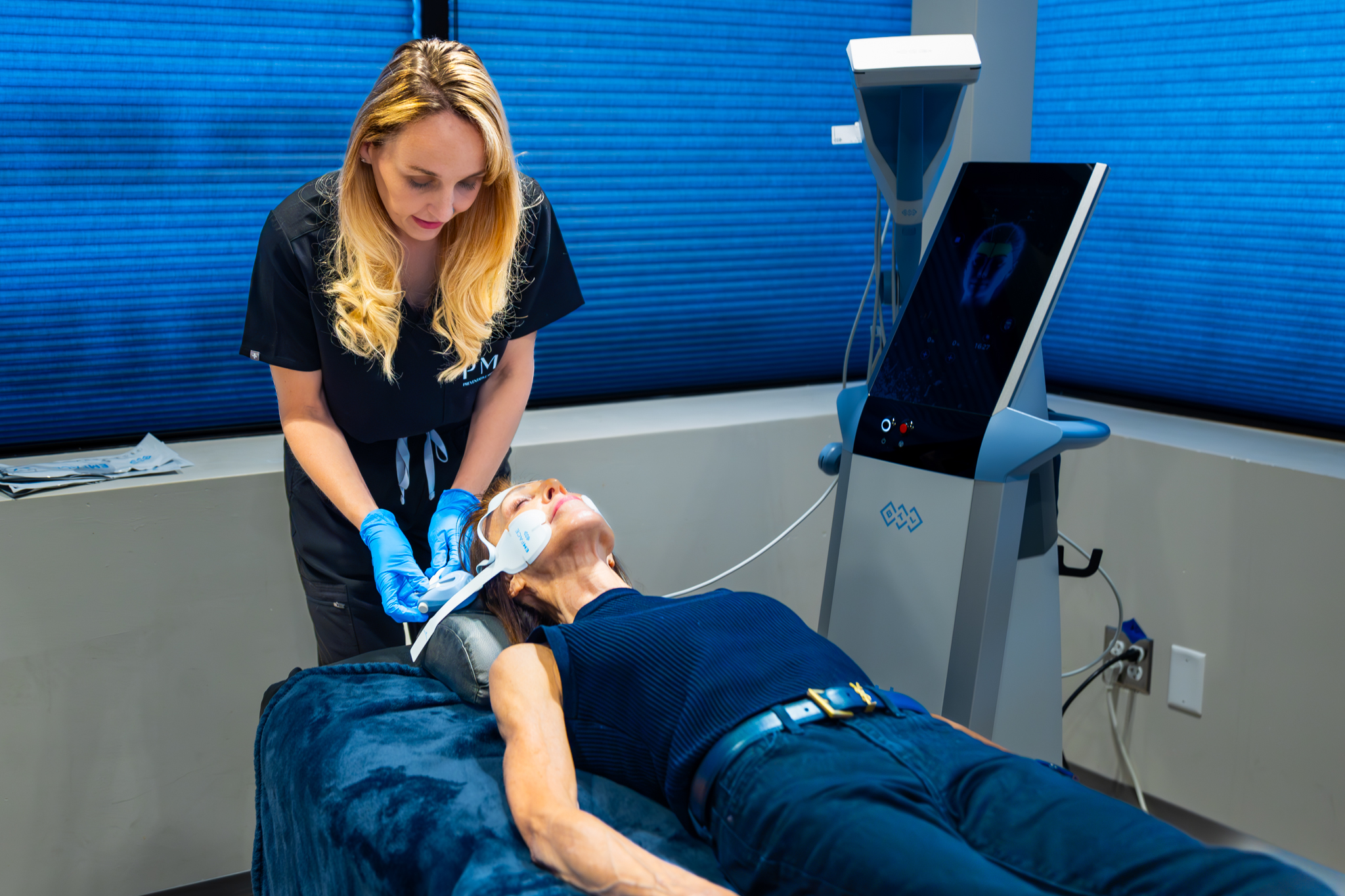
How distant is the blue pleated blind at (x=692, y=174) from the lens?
243 centimetres

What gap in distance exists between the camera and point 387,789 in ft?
4.37

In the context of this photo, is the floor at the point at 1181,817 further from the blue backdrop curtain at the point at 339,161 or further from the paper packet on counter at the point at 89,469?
the paper packet on counter at the point at 89,469

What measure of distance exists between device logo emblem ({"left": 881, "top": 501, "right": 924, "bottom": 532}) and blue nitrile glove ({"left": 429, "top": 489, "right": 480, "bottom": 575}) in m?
0.68

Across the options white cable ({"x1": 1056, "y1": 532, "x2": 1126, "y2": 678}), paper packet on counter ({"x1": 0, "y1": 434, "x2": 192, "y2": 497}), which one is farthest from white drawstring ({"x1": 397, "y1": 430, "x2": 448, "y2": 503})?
white cable ({"x1": 1056, "y1": 532, "x2": 1126, "y2": 678})

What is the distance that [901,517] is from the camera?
1719 millimetres

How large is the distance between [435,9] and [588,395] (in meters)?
0.96

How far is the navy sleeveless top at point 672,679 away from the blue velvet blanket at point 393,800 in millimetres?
58

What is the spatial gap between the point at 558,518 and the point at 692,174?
129 cm

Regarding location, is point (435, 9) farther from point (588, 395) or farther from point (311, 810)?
point (311, 810)

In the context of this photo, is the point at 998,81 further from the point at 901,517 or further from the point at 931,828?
the point at 931,828

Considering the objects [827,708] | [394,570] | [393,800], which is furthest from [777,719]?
[394,570]

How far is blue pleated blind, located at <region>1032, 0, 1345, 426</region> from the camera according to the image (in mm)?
2154

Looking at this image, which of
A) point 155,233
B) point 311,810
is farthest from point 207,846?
point 155,233

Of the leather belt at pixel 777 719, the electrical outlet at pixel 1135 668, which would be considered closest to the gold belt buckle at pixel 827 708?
the leather belt at pixel 777 719
